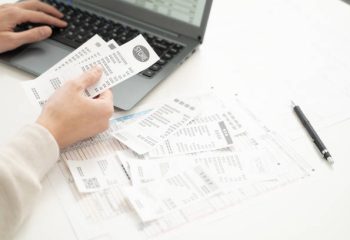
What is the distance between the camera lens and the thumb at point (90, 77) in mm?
763

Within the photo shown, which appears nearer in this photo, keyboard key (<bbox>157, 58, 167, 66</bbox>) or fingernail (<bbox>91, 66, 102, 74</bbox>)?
fingernail (<bbox>91, 66, 102, 74</bbox>)

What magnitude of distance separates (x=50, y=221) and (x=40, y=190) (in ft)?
0.16

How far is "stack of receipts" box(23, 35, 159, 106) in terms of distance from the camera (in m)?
0.78

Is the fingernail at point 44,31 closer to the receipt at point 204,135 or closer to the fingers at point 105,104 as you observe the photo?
the fingers at point 105,104

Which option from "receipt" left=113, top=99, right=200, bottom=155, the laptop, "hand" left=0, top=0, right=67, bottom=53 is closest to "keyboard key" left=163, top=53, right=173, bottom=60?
the laptop

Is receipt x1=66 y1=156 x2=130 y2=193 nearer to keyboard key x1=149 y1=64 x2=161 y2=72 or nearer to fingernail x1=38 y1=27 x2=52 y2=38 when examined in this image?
keyboard key x1=149 y1=64 x2=161 y2=72

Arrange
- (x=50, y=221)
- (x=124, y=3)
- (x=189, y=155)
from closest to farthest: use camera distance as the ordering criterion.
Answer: (x=50, y=221) → (x=189, y=155) → (x=124, y=3)

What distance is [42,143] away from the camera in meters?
0.68

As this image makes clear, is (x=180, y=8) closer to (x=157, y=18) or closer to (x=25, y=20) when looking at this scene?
(x=157, y=18)

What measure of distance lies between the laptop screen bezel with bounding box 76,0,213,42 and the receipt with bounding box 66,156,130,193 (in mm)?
366

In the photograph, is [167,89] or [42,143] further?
[167,89]

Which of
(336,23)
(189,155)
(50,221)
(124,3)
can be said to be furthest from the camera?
(336,23)

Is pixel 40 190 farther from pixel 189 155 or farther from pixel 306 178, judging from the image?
pixel 306 178

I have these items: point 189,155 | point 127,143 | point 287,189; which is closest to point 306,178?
point 287,189
